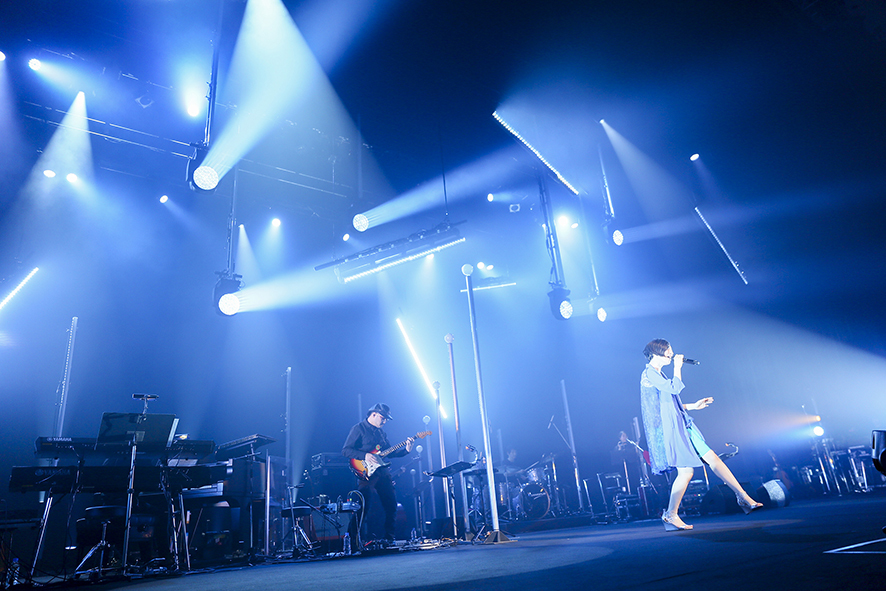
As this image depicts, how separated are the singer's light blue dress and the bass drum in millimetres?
6102

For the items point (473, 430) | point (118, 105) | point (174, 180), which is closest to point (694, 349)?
point (473, 430)

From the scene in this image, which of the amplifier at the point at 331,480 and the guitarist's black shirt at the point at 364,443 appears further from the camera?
the amplifier at the point at 331,480

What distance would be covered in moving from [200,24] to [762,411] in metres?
13.3

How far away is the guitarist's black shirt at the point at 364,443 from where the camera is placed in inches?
261

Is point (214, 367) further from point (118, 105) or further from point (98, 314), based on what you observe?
point (118, 105)

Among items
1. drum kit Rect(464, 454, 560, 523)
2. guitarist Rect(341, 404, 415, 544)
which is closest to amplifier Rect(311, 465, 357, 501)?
guitarist Rect(341, 404, 415, 544)

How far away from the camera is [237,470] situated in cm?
660

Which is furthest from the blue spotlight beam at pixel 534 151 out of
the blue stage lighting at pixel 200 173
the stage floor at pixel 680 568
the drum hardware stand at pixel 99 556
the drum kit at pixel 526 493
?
the drum hardware stand at pixel 99 556

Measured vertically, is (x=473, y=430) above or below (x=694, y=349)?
below

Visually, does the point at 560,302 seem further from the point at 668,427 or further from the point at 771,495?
the point at 668,427

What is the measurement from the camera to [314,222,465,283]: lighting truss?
8.42m

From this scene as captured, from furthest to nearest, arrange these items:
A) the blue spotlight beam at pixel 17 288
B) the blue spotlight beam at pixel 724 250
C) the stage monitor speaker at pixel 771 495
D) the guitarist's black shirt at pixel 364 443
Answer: the blue spotlight beam at pixel 724 250 → the blue spotlight beam at pixel 17 288 → the stage monitor speaker at pixel 771 495 → the guitarist's black shirt at pixel 364 443

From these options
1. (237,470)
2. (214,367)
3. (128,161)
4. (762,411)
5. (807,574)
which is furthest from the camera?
(762,411)

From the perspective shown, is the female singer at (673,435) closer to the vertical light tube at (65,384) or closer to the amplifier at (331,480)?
the amplifier at (331,480)
